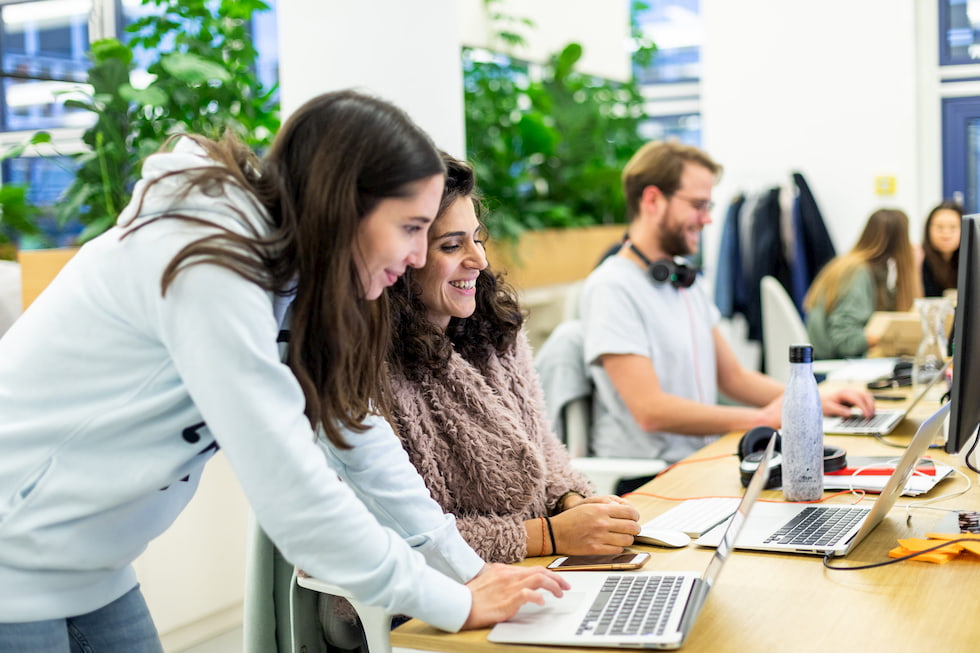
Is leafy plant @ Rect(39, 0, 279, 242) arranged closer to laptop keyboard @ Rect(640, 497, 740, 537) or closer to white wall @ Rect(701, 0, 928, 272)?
laptop keyboard @ Rect(640, 497, 740, 537)

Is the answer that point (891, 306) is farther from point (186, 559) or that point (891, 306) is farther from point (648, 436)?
point (186, 559)

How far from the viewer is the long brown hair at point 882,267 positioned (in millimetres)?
4500

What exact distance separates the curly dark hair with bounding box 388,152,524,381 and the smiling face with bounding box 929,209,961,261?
3.43 meters

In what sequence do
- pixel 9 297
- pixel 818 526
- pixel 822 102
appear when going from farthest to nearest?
pixel 822 102 < pixel 9 297 < pixel 818 526

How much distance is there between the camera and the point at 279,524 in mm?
1039

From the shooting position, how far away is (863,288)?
4.45 m

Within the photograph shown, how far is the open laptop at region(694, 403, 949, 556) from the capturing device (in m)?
1.48

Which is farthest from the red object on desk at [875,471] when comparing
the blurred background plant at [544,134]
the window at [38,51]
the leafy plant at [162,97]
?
the window at [38,51]

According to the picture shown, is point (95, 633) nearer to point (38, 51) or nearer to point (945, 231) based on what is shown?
point (38, 51)

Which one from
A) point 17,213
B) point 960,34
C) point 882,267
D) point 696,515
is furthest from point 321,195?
point 960,34

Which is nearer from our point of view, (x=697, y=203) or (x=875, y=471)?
(x=875, y=471)

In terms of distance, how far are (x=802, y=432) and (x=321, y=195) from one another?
3.41ft

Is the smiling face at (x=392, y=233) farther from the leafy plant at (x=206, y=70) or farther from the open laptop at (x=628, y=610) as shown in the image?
the leafy plant at (x=206, y=70)

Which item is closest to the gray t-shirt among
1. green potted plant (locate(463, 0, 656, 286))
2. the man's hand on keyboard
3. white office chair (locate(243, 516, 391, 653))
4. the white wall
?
the man's hand on keyboard
